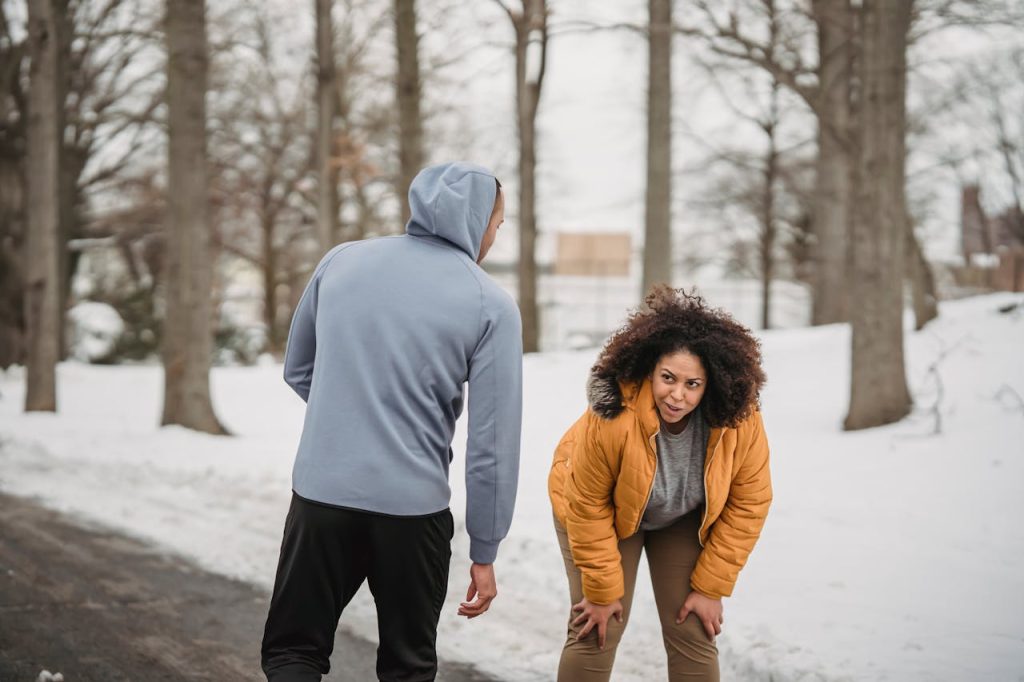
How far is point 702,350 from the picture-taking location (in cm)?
315

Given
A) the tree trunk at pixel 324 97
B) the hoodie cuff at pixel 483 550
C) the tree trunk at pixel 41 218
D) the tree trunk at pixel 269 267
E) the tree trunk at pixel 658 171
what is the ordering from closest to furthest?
the hoodie cuff at pixel 483 550 → the tree trunk at pixel 658 171 → the tree trunk at pixel 41 218 → the tree trunk at pixel 324 97 → the tree trunk at pixel 269 267

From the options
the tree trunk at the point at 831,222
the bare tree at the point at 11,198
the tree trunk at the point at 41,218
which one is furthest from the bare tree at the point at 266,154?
the tree trunk at the point at 831,222

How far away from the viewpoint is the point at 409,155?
18.2m

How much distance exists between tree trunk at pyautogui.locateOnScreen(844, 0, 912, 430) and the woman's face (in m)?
7.25

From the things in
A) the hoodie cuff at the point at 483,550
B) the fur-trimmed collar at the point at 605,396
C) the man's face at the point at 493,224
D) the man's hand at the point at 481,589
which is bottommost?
the man's hand at the point at 481,589

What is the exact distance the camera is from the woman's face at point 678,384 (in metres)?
3.07

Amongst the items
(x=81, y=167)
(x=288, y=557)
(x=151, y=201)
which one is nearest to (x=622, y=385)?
(x=288, y=557)

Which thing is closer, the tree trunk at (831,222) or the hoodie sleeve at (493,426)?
the hoodie sleeve at (493,426)

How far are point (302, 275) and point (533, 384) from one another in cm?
2415

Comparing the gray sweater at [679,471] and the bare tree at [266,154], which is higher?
the bare tree at [266,154]

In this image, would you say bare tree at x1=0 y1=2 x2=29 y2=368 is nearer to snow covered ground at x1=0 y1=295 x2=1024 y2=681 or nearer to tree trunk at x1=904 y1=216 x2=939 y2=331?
snow covered ground at x1=0 y1=295 x2=1024 y2=681

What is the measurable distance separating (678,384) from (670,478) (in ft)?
1.03

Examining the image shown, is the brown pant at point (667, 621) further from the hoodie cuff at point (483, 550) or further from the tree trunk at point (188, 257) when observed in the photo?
the tree trunk at point (188, 257)

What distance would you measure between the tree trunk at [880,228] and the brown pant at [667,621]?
7018 mm
